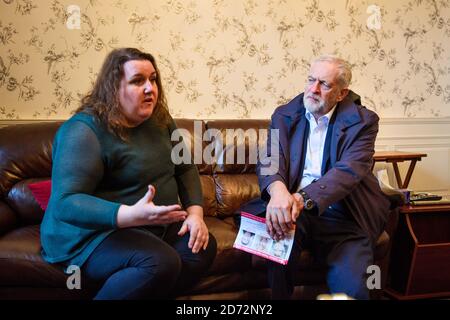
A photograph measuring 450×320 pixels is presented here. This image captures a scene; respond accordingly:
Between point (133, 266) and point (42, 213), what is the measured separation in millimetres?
826

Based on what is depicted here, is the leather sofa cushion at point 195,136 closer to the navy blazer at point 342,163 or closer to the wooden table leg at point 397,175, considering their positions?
the navy blazer at point 342,163

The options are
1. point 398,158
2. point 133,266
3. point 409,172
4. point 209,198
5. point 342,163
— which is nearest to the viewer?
point 133,266

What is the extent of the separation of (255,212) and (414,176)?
65.4 inches

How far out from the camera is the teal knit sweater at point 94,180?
1.38 metres

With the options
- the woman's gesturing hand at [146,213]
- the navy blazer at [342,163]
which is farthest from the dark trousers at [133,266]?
the navy blazer at [342,163]

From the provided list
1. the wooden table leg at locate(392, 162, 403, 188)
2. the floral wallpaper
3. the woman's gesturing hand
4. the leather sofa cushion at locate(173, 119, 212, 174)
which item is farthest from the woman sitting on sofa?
the wooden table leg at locate(392, 162, 403, 188)

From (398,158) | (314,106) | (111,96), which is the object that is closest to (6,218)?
(111,96)

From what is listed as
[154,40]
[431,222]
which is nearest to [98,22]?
[154,40]

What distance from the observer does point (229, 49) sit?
2650 mm

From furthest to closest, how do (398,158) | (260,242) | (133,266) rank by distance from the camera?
(398,158), (260,242), (133,266)

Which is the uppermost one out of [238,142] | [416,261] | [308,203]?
[238,142]

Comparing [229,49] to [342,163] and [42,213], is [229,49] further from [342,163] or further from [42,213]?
[42,213]

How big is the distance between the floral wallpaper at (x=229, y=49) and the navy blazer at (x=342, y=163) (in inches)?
30.9

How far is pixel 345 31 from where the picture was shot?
2.81 meters
